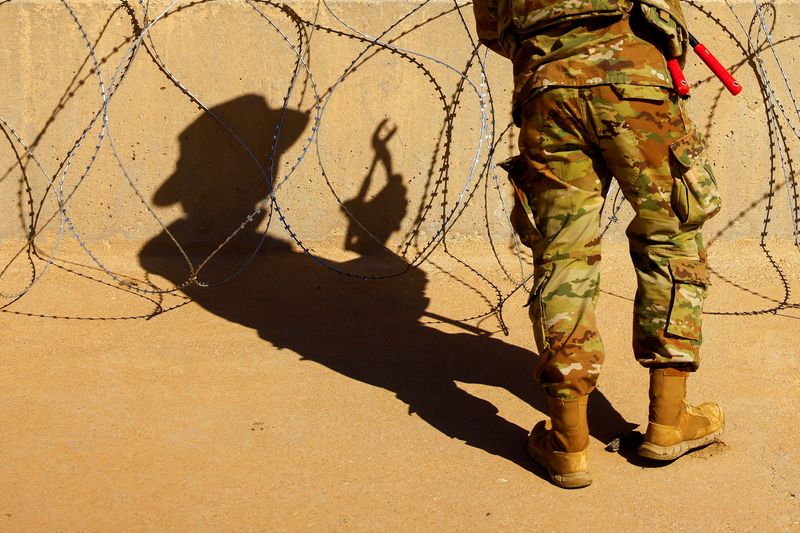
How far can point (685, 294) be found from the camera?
3279 mm

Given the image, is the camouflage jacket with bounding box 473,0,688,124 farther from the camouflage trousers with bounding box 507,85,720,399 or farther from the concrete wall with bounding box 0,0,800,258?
the concrete wall with bounding box 0,0,800,258

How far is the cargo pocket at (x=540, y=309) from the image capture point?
3.25 meters

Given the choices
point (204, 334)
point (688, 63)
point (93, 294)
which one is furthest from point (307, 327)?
point (688, 63)

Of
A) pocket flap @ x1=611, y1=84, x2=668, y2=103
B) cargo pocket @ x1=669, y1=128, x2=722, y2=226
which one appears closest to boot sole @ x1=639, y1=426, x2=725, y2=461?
cargo pocket @ x1=669, y1=128, x2=722, y2=226

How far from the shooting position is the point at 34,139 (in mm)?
5598

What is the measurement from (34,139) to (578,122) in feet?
11.9

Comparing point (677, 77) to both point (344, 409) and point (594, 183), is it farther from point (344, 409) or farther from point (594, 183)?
point (344, 409)

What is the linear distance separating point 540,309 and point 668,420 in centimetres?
63

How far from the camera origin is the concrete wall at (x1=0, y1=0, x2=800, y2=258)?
5.56m

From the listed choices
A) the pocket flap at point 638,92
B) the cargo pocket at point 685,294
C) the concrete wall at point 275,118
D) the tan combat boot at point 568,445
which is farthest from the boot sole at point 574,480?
the concrete wall at point 275,118

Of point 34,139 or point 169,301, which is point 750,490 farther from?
point 34,139

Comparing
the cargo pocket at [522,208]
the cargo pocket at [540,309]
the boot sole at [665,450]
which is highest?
the cargo pocket at [522,208]

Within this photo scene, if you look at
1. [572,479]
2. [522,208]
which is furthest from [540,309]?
[572,479]

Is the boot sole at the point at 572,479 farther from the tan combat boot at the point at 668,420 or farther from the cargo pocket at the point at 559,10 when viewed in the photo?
the cargo pocket at the point at 559,10
